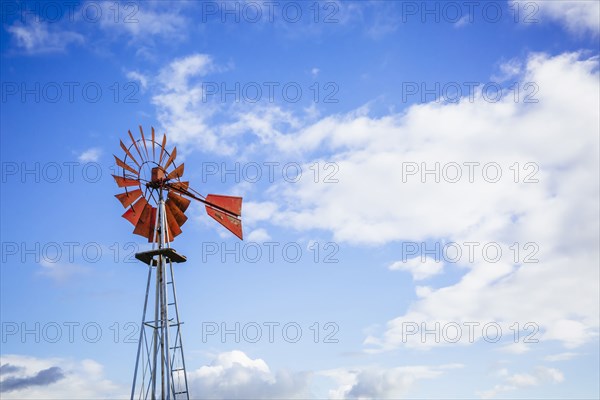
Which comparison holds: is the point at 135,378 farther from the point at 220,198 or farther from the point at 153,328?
the point at 220,198

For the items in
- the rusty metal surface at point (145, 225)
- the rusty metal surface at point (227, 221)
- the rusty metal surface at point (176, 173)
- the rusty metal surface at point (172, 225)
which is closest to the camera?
the rusty metal surface at point (145, 225)

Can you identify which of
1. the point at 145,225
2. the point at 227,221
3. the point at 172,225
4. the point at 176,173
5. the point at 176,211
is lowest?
the point at 145,225

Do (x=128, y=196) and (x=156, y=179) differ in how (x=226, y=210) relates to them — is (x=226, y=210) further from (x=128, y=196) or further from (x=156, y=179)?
(x=128, y=196)

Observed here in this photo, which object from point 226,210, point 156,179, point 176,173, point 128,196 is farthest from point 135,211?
point 226,210

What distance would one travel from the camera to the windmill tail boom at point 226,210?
23.7 meters

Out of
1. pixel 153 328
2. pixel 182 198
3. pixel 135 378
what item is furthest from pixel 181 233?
pixel 135 378

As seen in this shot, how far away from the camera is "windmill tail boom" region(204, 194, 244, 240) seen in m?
23.7

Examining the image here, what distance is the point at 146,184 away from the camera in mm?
22891

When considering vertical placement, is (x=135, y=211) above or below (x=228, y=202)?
below

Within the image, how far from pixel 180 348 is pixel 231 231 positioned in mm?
4517

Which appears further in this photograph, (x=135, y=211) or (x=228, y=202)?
(x=228, y=202)

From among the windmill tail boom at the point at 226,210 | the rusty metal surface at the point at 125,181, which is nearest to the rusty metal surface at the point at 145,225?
the rusty metal surface at the point at 125,181

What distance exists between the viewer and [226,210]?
78.2 feet

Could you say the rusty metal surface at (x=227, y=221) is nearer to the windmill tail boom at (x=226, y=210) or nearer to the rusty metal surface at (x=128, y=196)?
the windmill tail boom at (x=226, y=210)
